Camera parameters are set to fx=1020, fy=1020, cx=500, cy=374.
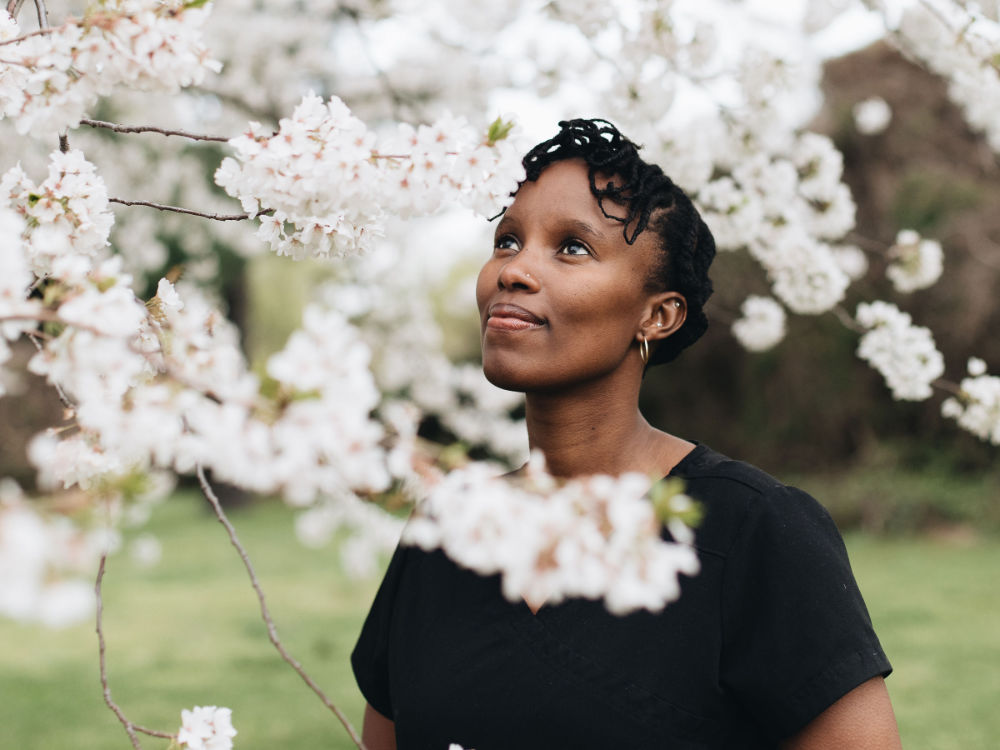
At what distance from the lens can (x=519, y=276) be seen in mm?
1746

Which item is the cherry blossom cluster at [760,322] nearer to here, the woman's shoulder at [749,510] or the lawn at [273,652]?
the woman's shoulder at [749,510]

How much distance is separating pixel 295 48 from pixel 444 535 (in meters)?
8.13

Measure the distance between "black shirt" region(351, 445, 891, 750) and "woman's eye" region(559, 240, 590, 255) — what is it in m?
0.43

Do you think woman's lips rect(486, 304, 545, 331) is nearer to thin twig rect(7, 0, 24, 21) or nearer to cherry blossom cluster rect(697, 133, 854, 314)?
thin twig rect(7, 0, 24, 21)

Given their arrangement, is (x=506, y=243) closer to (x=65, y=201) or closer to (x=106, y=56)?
(x=65, y=201)

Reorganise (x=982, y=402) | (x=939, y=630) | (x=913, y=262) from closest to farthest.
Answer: (x=982, y=402)
(x=913, y=262)
(x=939, y=630)

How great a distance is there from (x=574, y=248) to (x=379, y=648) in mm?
876

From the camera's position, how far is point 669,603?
64.8 inches

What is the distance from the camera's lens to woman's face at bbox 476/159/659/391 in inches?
68.8

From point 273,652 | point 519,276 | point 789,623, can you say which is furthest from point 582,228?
point 273,652

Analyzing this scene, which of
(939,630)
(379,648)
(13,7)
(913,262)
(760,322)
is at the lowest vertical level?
(939,630)

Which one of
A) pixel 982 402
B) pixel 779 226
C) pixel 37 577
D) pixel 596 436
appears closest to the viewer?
pixel 37 577

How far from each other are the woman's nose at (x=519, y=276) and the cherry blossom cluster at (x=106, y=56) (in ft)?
2.26

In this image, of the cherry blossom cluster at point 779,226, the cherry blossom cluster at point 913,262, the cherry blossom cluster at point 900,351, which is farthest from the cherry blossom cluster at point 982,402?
the cherry blossom cluster at point 913,262
